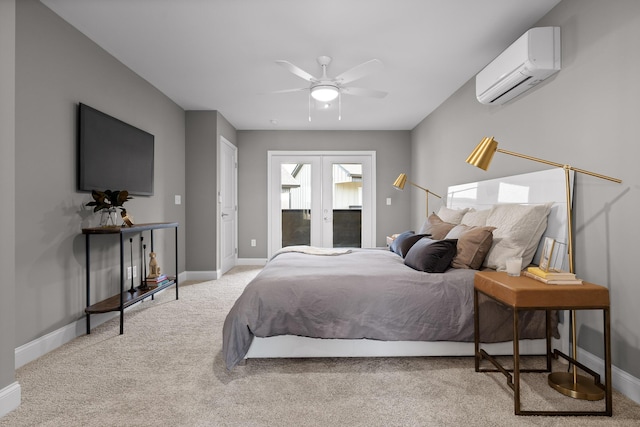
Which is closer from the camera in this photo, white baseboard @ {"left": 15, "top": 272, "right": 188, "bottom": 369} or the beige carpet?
the beige carpet

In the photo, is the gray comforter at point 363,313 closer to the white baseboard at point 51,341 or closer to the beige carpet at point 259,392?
the beige carpet at point 259,392

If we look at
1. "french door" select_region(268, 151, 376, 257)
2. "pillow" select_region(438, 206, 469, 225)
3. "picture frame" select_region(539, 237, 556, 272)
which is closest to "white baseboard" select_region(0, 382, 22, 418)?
"picture frame" select_region(539, 237, 556, 272)

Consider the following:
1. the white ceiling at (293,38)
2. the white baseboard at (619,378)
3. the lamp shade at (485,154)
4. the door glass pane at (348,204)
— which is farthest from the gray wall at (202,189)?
the white baseboard at (619,378)

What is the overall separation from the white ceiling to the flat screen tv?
665 mm

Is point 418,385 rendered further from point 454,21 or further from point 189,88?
point 189,88

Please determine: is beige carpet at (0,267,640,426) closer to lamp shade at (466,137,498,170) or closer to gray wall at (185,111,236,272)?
lamp shade at (466,137,498,170)

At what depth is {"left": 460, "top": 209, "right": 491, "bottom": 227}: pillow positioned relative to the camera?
9.07 ft

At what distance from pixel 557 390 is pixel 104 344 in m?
3.04

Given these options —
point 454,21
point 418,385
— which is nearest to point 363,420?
point 418,385

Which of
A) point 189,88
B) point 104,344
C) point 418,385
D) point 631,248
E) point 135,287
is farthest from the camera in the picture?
point 189,88

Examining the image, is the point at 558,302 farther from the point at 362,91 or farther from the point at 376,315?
the point at 362,91

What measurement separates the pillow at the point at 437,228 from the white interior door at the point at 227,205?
9.93 feet

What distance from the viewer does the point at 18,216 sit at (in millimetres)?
→ 2184

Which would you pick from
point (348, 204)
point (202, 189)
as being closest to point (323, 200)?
point (348, 204)
